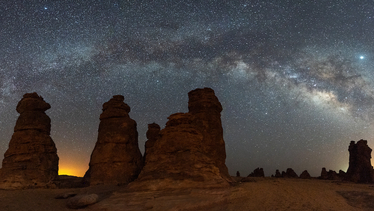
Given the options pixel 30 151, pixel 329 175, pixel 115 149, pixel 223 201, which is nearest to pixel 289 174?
pixel 329 175

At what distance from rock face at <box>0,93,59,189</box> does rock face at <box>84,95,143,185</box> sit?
456 cm

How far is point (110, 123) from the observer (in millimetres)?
29453

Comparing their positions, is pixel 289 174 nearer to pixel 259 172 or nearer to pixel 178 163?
pixel 259 172

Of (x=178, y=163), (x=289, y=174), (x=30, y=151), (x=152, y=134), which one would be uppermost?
(x=152, y=134)

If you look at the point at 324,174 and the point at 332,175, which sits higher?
the point at 324,174

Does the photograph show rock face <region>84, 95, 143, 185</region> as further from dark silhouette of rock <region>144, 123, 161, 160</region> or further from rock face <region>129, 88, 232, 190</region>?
rock face <region>129, 88, 232, 190</region>

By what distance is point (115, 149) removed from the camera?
2819cm

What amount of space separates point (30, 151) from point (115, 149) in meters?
8.65

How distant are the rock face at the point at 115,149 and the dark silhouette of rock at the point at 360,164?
119ft

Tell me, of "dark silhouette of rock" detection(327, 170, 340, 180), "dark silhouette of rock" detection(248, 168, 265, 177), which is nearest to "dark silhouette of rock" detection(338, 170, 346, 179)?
"dark silhouette of rock" detection(327, 170, 340, 180)

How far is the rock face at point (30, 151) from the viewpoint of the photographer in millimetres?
24500

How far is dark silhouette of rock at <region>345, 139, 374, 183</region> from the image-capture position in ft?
132

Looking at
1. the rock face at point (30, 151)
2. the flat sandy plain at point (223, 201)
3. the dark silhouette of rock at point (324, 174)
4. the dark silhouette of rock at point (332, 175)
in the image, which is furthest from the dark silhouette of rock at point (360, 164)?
the rock face at point (30, 151)

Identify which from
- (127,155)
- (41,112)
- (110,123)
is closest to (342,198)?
(127,155)
